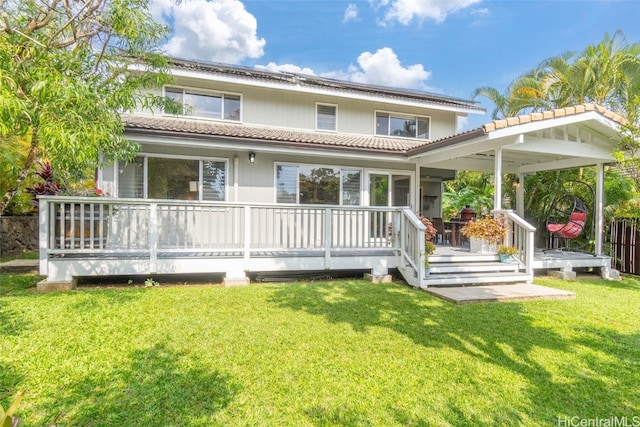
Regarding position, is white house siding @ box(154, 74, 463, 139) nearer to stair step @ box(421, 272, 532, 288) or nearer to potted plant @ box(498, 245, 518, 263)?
potted plant @ box(498, 245, 518, 263)

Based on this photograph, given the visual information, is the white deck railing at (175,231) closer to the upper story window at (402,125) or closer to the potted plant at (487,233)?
the potted plant at (487,233)

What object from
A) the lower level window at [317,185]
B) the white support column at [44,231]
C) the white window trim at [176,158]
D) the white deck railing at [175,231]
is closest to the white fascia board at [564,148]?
the white deck railing at [175,231]

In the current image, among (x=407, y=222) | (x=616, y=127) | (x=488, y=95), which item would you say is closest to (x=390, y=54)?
(x=488, y=95)

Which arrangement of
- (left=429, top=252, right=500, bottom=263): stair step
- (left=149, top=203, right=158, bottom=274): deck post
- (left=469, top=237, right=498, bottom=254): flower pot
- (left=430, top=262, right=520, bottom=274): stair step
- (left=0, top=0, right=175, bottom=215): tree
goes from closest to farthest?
(left=0, top=0, right=175, bottom=215): tree
(left=149, top=203, right=158, bottom=274): deck post
(left=430, top=262, right=520, bottom=274): stair step
(left=429, top=252, right=500, bottom=263): stair step
(left=469, top=237, right=498, bottom=254): flower pot

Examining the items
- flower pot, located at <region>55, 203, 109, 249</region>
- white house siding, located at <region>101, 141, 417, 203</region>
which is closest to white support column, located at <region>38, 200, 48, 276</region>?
flower pot, located at <region>55, 203, 109, 249</region>

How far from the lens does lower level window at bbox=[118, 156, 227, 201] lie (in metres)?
8.11

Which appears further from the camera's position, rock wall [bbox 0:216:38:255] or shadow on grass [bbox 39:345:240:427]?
rock wall [bbox 0:216:38:255]

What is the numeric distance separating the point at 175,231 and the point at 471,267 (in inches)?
243

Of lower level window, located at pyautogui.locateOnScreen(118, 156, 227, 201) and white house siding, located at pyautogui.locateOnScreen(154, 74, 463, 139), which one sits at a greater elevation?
white house siding, located at pyautogui.locateOnScreen(154, 74, 463, 139)

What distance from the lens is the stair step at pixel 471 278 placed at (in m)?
6.62

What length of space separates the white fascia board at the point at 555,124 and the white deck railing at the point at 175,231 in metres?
2.57

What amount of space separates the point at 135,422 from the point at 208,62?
1096 centimetres

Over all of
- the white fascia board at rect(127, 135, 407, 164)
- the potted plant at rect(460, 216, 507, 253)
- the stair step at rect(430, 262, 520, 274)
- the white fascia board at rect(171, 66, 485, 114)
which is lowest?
the stair step at rect(430, 262, 520, 274)

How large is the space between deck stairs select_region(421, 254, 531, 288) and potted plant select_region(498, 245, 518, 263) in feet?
0.34
